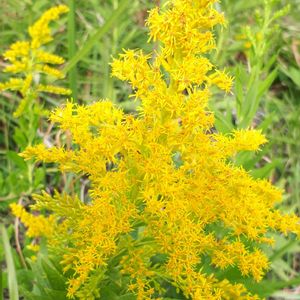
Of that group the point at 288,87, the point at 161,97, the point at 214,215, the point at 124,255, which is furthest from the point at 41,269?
the point at 288,87

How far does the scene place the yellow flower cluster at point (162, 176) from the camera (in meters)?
1.40

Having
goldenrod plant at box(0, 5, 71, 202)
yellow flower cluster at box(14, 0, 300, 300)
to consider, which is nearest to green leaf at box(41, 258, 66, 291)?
yellow flower cluster at box(14, 0, 300, 300)

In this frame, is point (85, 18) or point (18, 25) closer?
point (18, 25)

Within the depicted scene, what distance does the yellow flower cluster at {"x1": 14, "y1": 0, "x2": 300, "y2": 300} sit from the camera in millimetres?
1402

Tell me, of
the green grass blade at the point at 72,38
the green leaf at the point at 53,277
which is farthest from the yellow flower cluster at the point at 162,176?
the green grass blade at the point at 72,38

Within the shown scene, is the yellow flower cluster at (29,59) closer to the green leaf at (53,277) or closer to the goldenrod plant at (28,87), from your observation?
the goldenrod plant at (28,87)

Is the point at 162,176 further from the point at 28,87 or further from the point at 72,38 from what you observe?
the point at 28,87

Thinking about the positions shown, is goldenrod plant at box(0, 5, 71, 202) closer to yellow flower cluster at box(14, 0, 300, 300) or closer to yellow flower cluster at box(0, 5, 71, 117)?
yellow flower cluster at box(0, 5, 71, 117)

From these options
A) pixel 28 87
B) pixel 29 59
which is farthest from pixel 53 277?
pixel 29 59

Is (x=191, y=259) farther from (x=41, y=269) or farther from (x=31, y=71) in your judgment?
(x=31, y=71)

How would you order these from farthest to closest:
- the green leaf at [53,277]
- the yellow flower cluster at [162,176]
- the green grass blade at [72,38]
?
the green grass blade at [72,38] < the green leaf at [53,277] < the yellow flower cluster at [162,176]

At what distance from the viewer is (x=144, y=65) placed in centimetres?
143

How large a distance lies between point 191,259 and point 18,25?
1801 millimetres

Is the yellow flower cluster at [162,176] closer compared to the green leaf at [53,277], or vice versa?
the yellow flower cluster at [162,176]
